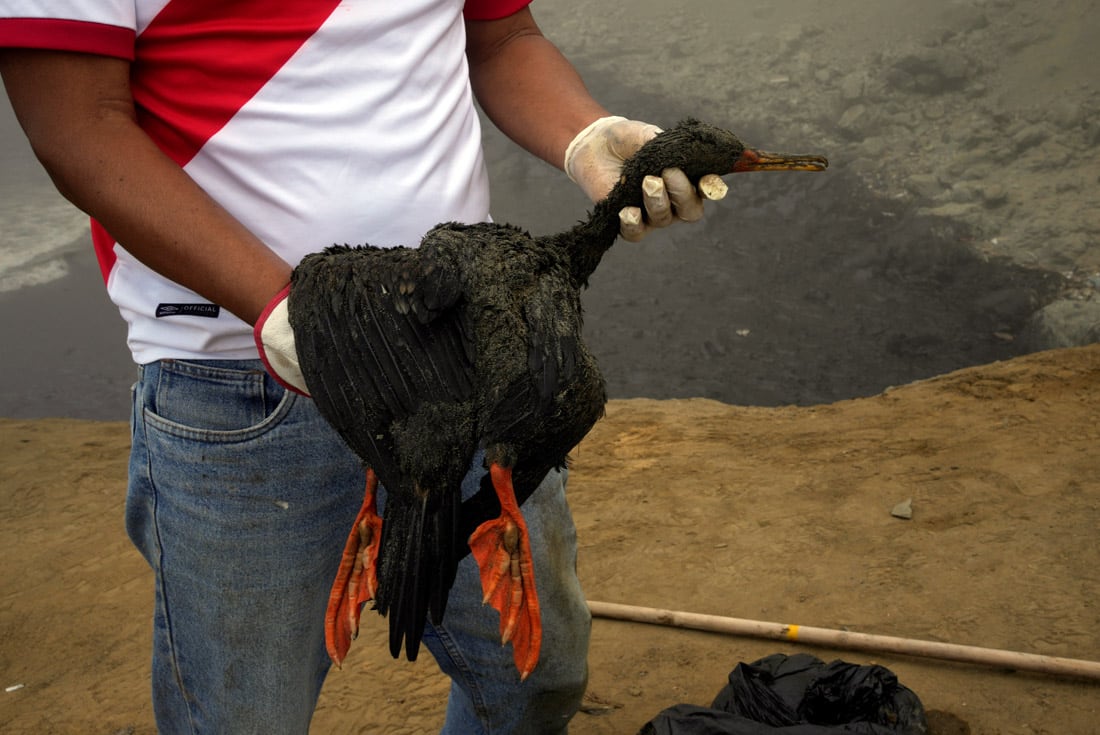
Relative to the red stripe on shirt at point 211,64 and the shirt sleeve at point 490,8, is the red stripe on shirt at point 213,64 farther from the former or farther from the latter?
the shirt sleeve at point 490,8

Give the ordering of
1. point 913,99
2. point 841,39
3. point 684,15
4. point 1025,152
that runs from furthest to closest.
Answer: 1. point 684,15
2. point 841,39
3. point 913,99
4. point 1025,152

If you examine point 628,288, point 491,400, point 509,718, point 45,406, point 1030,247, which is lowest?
point 45,406

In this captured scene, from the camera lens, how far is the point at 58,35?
52.4 inches

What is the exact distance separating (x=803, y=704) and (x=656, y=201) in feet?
4.88

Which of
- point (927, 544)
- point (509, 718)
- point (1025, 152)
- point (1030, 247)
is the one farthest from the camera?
point (1025, 152)

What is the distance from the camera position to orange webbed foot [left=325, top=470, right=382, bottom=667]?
158 cm

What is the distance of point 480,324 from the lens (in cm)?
154

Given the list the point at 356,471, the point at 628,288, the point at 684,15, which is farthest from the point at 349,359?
the point at 684,15

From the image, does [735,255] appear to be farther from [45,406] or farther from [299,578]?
[299,578]

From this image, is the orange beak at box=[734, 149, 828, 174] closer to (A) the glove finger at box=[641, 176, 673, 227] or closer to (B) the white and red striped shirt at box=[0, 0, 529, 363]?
(A) the glove finger at box=[641, 176, 673, 227]

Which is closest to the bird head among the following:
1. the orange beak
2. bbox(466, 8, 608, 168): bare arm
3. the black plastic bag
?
the orange beak

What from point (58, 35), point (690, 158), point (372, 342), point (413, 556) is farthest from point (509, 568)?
point (58, 35)

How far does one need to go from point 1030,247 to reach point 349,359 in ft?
19.2

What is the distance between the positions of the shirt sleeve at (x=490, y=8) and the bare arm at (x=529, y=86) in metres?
0.03
